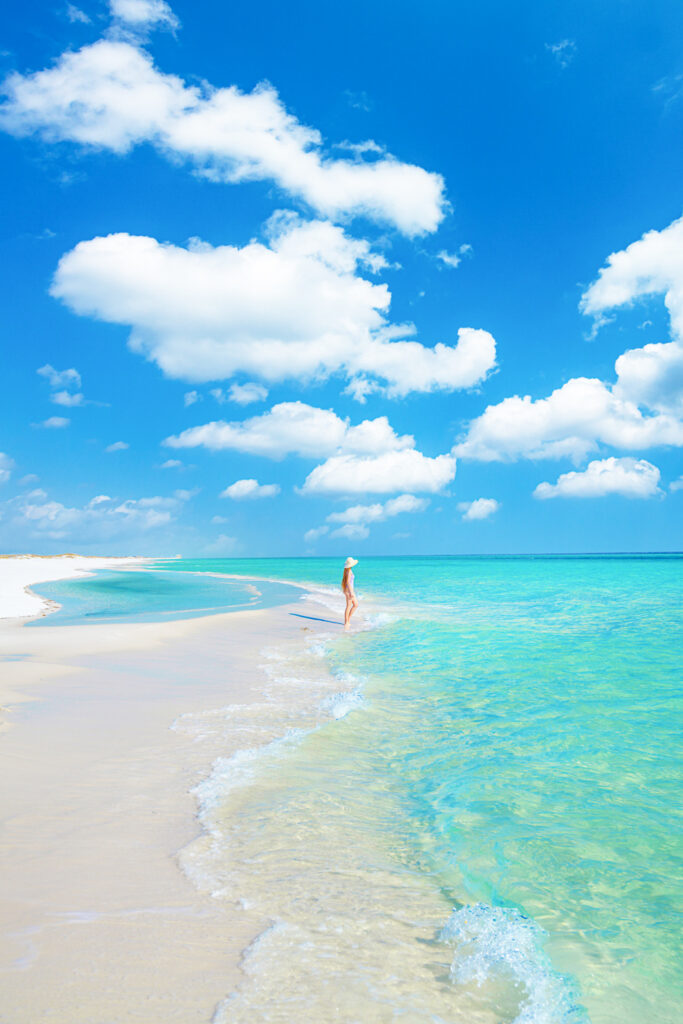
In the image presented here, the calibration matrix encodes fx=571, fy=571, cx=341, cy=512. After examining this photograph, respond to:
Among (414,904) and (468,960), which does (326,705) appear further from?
(468,960)

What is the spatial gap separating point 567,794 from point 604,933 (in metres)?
2.39

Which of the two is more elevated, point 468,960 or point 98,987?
point 98,987

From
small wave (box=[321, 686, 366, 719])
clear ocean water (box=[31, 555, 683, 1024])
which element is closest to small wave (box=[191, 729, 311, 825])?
clear ocean water (box=[31, 555, 683, 1024])

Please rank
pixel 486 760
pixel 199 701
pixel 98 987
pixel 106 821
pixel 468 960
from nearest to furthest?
pixel 98 987 < pixel 468 960 < pixel 106 821 < pixel 486 760 < pixel 199 701

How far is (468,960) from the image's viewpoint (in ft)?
11.6

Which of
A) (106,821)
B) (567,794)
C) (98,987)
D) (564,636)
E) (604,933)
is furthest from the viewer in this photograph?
(564,636)

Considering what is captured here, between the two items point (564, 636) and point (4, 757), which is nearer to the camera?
point (4, 757)

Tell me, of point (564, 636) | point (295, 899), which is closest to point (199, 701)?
point (295, 899)

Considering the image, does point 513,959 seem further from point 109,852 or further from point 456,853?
point 109,852

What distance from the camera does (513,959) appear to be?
356 centimetres

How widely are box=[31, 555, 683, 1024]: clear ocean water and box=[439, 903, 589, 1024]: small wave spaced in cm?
1

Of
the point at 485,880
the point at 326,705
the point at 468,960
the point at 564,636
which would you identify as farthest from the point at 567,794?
the point at 564,636

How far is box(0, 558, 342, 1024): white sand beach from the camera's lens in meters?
3.05

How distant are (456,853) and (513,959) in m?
1.49
